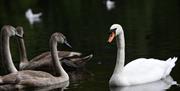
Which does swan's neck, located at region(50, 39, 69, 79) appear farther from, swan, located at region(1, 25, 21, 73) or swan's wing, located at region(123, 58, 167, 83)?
swan's wing, located at region(123, 58, 167, 83)

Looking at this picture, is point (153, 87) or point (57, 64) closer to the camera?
point (153, 87)

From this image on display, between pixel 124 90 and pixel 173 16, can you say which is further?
pixel 173 16

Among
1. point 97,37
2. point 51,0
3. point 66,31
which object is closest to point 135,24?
point 66,31

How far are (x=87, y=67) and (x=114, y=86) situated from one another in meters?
3.45

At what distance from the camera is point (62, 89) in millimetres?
17281

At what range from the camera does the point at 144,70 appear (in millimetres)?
17797

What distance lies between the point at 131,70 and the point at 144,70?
415 millimetres

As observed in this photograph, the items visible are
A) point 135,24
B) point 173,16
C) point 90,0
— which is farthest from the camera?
point 90,0

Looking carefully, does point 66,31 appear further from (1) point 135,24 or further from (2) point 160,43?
(2) point 160,43

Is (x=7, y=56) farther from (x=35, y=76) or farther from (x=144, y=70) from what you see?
(x=144, y=70)

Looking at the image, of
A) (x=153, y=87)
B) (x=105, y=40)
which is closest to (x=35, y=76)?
(x=153, y=87)

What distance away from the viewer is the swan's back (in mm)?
17422

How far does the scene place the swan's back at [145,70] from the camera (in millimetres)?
17422

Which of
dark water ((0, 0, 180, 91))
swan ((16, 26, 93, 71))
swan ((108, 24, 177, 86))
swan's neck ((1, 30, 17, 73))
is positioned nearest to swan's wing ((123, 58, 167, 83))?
swan ((108, 24, 177, 86))
